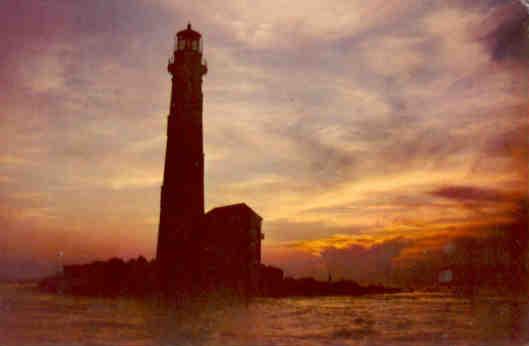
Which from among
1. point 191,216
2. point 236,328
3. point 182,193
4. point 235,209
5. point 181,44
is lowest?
point 236,328

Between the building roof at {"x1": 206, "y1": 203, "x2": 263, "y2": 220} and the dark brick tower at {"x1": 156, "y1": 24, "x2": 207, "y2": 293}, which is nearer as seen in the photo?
the dark brick tower at {"x1": 156, "y1": 24, "x2": 207, "y2": 293}

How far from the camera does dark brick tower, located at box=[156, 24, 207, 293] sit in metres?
21.6

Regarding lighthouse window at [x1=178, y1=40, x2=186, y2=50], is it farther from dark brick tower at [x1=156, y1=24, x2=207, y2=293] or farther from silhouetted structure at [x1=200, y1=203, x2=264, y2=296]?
silhouetted structure at [x1=200, y1=203, x2=264, y2=296]

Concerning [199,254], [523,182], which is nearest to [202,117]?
[199,254]

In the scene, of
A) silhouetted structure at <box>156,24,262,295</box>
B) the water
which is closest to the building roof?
silhouetted structure at <box>156,24,262,295</box>

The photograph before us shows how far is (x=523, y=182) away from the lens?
719 inches

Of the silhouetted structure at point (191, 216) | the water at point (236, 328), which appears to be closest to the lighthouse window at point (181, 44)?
the silhouetted structure at point (191, 216)

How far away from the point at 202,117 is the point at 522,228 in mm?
14030

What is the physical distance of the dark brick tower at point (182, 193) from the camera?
21.6 m

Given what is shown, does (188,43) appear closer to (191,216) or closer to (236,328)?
(191,216)

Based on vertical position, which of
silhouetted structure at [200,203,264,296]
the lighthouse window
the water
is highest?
the lighthouse window

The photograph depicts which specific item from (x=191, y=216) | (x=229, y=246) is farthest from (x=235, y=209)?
(x=191, y=216)

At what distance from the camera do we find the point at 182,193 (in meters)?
21.8

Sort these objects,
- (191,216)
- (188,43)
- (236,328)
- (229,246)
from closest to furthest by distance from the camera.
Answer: (236,328) < (191,216) < (188,43) < (229,246)
